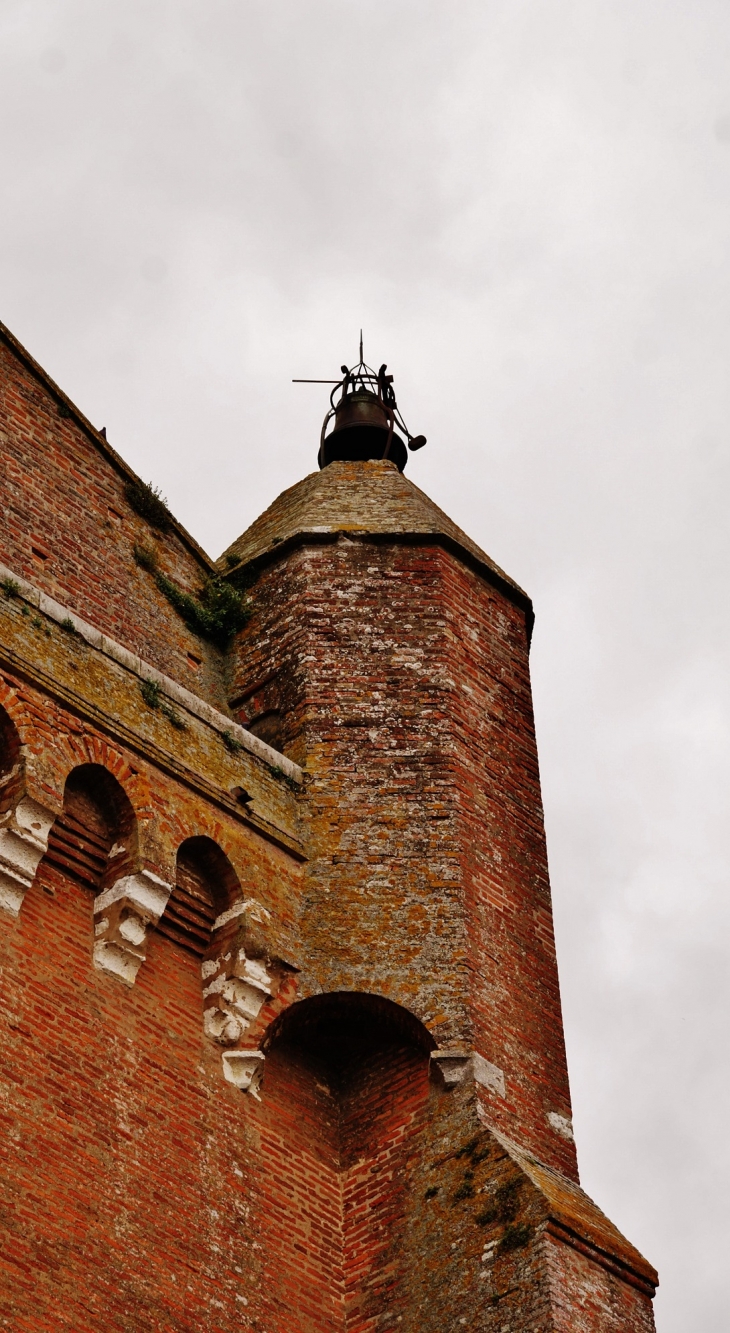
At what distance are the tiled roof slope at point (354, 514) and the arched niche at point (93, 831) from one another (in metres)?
4.68

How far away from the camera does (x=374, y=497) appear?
19.5 meters

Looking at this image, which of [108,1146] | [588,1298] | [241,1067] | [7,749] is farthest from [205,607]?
[588,1298]

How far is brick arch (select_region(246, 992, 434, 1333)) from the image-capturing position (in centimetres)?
1387

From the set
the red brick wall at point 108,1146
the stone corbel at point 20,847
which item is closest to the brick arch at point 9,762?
the stone corbel at point 20,847

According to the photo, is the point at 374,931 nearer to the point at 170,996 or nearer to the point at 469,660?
the point at 170,996

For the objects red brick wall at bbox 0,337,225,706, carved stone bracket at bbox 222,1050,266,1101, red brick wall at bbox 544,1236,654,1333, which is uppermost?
red brick wall at bbox 0,337,225,706

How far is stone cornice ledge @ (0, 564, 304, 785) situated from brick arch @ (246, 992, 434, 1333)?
84.7 inches

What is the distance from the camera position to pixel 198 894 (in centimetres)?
1483

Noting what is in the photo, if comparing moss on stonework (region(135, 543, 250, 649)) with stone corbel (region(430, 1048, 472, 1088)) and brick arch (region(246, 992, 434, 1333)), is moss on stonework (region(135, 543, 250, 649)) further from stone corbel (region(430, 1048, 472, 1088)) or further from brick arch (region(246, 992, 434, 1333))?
stone corbel (region(430, 1048, 472, 1088))

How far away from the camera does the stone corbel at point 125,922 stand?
45.3 feet

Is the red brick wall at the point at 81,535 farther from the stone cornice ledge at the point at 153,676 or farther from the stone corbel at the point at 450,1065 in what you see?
→ the stone corbel at the point at 450,1065

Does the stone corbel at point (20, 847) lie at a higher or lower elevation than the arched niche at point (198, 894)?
lower

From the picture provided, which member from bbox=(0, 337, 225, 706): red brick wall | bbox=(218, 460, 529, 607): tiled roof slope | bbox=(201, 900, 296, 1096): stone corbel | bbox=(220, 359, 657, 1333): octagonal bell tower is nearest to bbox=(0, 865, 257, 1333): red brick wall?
bbox=(201, 900, 296, 1096): stone corbel

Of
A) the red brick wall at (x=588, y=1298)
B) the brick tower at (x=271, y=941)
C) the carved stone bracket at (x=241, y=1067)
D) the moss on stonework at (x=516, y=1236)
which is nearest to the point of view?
the red brick wall at (x=588, y=1298)
